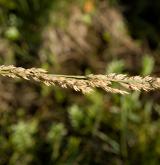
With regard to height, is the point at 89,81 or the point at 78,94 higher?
the point at 78,94

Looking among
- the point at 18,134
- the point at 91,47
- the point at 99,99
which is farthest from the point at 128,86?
the point at 91,47

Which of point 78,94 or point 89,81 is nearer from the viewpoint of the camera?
point 89,81

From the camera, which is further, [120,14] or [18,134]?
[120,14]

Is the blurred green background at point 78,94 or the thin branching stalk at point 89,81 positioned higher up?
the blurred green background at point 78,94

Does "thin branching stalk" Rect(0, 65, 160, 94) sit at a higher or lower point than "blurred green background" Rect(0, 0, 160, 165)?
lower

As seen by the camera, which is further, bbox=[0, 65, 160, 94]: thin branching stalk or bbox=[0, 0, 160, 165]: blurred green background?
bbox=[0, 0, 160, 165]: blurred green background

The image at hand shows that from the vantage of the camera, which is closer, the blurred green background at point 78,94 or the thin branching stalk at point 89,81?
the thin branching stalk at point 89,81

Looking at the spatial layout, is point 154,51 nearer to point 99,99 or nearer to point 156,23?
point 156,23

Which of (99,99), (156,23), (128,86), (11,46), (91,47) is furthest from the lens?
(156,23)
